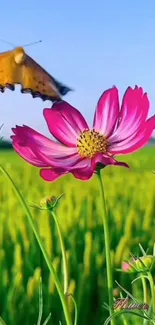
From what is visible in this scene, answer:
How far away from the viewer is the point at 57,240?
1203 mm

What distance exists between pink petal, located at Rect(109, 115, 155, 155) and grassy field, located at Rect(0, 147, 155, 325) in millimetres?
185

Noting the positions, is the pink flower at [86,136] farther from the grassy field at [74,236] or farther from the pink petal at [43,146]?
the grassy field at [74,236]

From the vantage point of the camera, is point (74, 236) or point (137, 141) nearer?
point (137, 141)

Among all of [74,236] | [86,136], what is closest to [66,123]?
[86,136]

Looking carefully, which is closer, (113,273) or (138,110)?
(138,110)

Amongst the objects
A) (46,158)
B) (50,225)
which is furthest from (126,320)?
(46,158)

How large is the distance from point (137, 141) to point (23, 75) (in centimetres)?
17

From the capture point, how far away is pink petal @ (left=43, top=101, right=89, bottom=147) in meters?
1.12

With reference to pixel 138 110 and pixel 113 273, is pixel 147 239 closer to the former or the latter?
pixel 113 273

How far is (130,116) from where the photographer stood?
1.08m

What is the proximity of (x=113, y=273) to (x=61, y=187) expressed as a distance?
156mm

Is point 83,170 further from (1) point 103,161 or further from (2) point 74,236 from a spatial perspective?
(2) point 74,236

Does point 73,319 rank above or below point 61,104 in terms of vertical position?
below

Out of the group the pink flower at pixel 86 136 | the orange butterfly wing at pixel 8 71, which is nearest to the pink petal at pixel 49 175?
the pink flower at pixel 86 136
